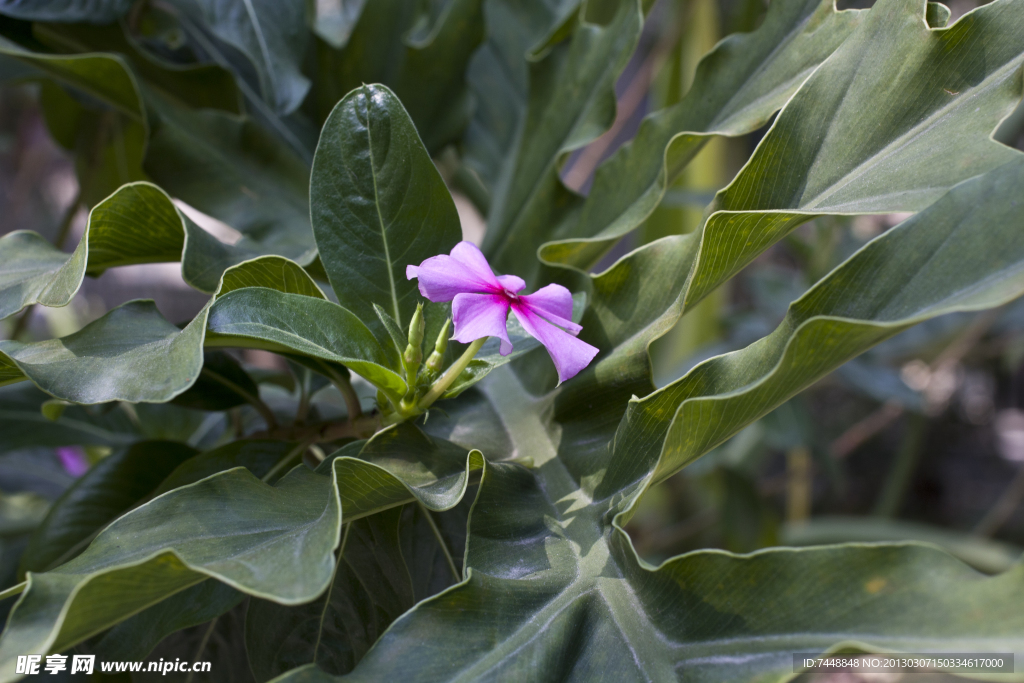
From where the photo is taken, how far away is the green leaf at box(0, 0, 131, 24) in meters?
0.53

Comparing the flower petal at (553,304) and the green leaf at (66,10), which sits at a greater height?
the green leaf at (66,10)

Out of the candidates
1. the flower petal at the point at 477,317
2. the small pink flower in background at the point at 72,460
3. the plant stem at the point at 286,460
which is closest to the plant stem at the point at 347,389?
the plant stem at the point at 286,460

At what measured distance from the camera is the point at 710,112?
1.67 feet

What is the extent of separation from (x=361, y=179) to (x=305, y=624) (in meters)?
0.27

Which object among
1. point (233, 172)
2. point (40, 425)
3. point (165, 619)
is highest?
point (233, 172)

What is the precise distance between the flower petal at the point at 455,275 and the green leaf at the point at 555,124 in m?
0.20

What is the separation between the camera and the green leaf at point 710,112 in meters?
0.45

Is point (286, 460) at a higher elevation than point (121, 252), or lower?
lower

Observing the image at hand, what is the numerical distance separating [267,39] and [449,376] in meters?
0.37

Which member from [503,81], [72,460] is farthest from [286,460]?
[72,460]

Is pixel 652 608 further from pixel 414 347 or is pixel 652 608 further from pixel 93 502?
pixel 93 502

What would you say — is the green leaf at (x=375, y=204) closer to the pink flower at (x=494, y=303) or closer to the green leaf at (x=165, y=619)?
the pink flower at (x=494, y=303)

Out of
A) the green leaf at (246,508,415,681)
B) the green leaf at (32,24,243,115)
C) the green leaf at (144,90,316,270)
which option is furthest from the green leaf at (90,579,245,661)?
the green leaf at (32,24,243,115)

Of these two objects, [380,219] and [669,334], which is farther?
[669,334]
